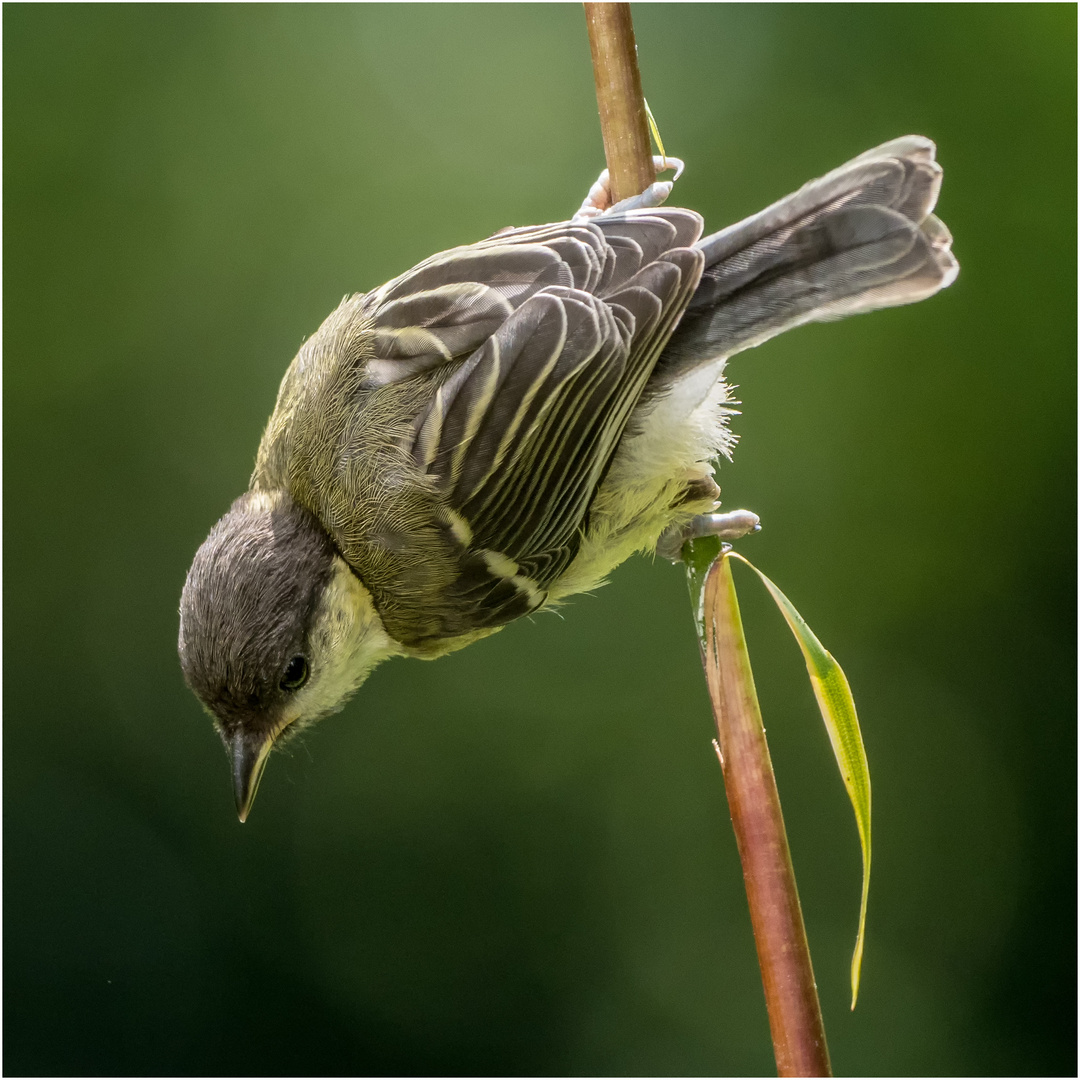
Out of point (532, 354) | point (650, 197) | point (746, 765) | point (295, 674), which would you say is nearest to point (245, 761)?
point (295, 674)

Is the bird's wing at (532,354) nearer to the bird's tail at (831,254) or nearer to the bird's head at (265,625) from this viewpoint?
the bird's tail at (831,254)

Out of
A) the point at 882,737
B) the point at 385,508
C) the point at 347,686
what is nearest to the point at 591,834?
the point at 882,737

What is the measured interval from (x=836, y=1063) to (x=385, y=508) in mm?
2394

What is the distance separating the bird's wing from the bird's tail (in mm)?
72

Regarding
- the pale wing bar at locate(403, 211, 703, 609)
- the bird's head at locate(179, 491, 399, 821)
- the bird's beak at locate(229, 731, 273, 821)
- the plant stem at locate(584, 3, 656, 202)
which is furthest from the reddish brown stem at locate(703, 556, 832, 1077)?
the bird's beak at locate(229, 731, 273, 821)

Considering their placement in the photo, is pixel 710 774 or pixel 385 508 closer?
pixel 385 508

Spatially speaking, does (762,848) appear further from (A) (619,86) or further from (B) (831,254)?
(A) (619,86)

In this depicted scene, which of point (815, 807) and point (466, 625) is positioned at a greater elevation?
point (466, 625)

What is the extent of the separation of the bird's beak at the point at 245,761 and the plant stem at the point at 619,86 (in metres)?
1.03

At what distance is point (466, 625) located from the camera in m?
2.02

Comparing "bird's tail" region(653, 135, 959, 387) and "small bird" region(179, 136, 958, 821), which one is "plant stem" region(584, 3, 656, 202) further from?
"bird's tail" region(653, 135, 959, 387)

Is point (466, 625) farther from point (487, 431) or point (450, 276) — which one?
point (450, 276)

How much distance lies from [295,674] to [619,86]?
99cm

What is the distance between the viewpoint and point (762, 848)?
123cm
